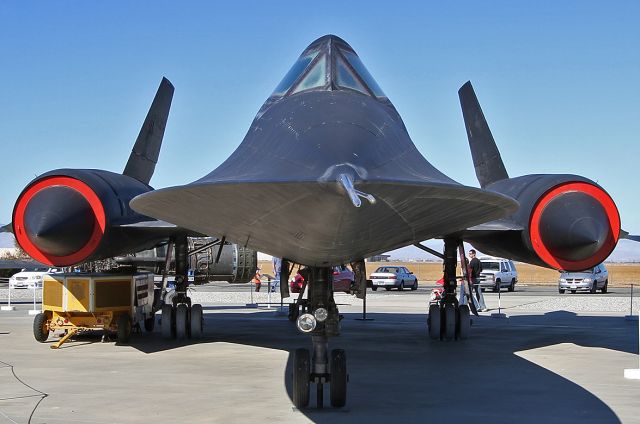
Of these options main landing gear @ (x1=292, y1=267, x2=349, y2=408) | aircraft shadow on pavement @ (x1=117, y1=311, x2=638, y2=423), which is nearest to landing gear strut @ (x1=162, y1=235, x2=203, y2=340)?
aircraft shadow on pavement @ (x1=117, y1=311, x2=638, y2=423)

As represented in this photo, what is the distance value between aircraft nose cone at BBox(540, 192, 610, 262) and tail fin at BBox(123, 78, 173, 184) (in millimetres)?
5976

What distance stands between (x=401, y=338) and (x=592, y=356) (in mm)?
3300

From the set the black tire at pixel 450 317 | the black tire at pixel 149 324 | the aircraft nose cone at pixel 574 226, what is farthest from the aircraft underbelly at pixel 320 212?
the black tire at pixel 149 324

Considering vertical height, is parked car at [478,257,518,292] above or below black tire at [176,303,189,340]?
above

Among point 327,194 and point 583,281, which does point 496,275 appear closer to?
point 583,281

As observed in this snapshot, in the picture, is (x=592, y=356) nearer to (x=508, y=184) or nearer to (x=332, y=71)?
(x=508, y=184)

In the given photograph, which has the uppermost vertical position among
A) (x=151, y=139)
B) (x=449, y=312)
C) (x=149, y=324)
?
(x=151, y=139)

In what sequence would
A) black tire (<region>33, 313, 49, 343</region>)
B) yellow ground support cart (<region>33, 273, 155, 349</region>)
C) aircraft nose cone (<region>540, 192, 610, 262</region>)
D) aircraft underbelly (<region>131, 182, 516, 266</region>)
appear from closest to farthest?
aircraft underbelly (<region>131, 182, 516, 266</region>)
aircraft nose cone (<region>540, 192, 610, 262</region>)
yellow ground support cart (<region>33, 273, 155, 349</region>)
black tire (<region>33, 313, 49, 343</region>)

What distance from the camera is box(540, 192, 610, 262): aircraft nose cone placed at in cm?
912

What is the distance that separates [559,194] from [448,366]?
248 cm

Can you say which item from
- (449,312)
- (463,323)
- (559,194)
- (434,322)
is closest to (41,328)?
(434,322)

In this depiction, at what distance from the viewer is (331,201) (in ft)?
14.8

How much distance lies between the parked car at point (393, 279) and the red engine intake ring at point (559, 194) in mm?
27521

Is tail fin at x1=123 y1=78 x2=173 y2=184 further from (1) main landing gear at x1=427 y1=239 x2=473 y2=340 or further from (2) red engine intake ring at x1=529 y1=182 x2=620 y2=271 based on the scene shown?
(2) red engine intake ring at x1=529 y1=182 x2=620 y2=271
